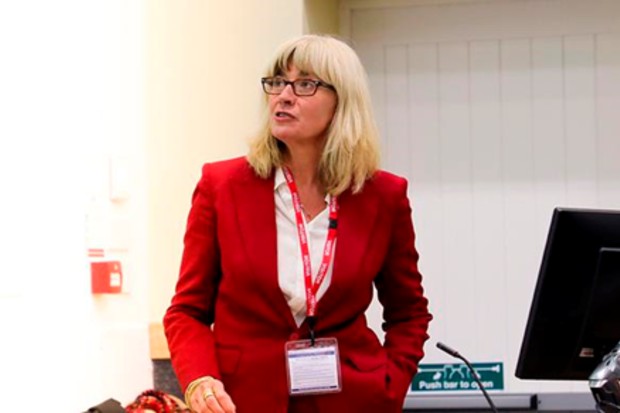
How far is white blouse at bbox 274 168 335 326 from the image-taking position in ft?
6.91

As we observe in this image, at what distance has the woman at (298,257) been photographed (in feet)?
6.87

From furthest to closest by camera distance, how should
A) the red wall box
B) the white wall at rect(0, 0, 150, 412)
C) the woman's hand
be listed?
the red wall box, the white wall at rect(0, 0, 150, 412), the woman's hand

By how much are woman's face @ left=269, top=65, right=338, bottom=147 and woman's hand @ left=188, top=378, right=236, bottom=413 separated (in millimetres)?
503

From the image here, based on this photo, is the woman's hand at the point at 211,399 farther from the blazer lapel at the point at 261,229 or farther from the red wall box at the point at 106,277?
the red wall box at the point at 106,277

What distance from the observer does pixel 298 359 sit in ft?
6.85

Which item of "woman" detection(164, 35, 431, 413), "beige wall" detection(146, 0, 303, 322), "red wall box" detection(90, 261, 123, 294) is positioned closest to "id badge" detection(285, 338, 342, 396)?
"woman" detection(164, 35, 431, 413)

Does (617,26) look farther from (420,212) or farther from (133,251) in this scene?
(133,251)

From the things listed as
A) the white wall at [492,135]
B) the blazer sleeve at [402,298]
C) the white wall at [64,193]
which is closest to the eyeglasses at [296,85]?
the blazer sleeve at [402,298]

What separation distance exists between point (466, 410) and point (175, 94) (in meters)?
1.70

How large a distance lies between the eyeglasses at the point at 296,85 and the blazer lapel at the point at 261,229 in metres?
0.18

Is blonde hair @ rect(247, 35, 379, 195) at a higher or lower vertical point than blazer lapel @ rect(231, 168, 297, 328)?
higher

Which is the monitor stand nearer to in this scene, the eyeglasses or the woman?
the woman

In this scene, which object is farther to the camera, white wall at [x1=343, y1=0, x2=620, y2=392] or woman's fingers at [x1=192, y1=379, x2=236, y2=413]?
white wall at [x1=343, y1=0, x2=620, y2=392]

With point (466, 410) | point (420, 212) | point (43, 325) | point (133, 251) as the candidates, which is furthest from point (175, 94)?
point (466, 410)
